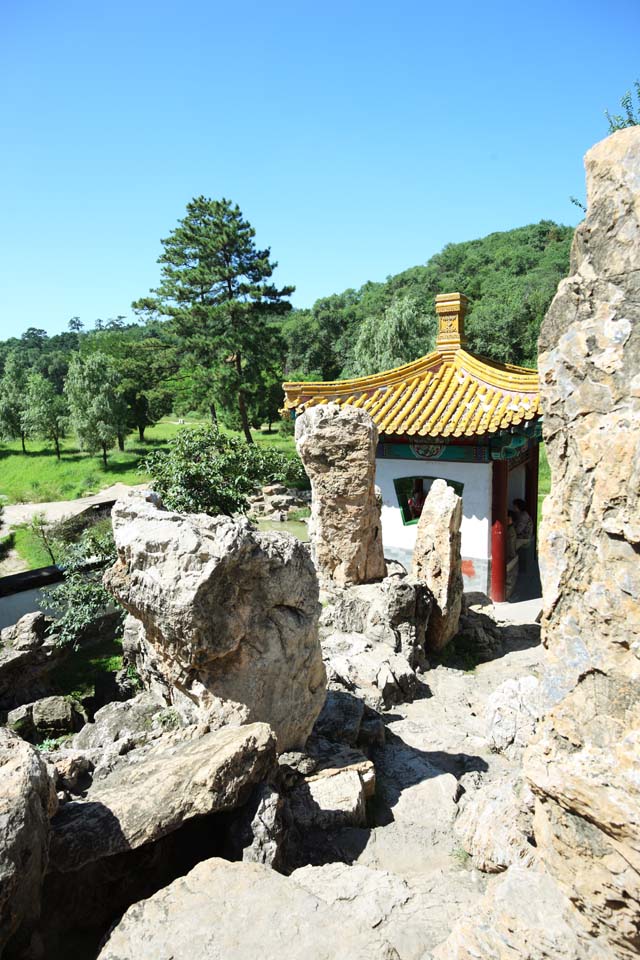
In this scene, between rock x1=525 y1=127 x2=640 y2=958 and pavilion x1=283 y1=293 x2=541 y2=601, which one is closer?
rock x1=525 y1=127 x2=640 y2=958

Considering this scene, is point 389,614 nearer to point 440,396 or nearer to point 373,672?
point 373,672

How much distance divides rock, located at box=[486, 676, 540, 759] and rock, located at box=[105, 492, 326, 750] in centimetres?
167

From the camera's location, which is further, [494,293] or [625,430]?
[494,293]

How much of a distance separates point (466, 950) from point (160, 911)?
124 cm

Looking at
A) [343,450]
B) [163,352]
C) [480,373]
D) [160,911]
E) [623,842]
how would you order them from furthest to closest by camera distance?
[163,352] → [480,373] → [343,450] → [160,911] → [623,842]

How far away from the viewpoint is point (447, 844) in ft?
13.1

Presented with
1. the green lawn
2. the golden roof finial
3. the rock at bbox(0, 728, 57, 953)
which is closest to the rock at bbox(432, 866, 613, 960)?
the rock at bbox(0, 728, 57, 953)

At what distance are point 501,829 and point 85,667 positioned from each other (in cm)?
715

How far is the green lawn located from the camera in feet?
82.3

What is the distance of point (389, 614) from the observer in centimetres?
757

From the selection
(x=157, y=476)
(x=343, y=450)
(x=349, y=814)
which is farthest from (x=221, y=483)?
(x=349, y=814)

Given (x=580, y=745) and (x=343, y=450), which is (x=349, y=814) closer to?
(x=580, y=745)

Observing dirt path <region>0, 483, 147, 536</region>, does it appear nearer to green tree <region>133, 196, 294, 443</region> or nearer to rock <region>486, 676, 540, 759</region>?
green tree <region>133, 196, 294, 443</region>

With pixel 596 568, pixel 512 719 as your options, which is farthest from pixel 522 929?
pixel 512 719
